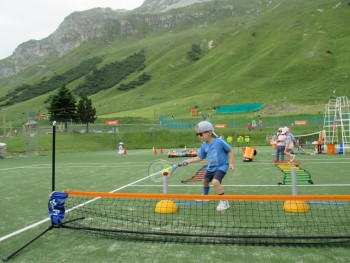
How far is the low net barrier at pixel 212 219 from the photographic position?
5.86 m

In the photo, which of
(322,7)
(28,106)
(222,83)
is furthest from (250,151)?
(28,106)

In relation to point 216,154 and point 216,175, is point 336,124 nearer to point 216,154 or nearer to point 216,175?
point 216,154

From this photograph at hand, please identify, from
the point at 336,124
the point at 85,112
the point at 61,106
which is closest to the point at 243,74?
the point at 85,112

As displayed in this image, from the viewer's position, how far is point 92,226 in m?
6.96

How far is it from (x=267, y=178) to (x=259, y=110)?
52547 mm

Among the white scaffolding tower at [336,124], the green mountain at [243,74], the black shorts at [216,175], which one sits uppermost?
the green mountain at [243,74]

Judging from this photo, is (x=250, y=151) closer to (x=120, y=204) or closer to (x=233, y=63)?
(x=120, y=204)

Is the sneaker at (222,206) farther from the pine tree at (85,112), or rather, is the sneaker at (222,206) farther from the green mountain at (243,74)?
the pine tree at (85,112)

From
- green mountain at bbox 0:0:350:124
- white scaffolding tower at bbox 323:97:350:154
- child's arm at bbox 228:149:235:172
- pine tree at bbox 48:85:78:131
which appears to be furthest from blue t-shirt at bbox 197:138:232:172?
green mountain at bbox 0:0:350:124

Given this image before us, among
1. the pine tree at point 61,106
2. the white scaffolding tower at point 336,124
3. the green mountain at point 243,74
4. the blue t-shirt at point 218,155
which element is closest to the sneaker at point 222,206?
the blue t-shirt at point 218,155

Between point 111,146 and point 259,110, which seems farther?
point 259,110

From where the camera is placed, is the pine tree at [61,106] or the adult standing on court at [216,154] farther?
the pine tree at [61,106]

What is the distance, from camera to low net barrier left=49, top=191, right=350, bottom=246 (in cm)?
586

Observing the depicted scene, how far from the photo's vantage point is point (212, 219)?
7.30m
